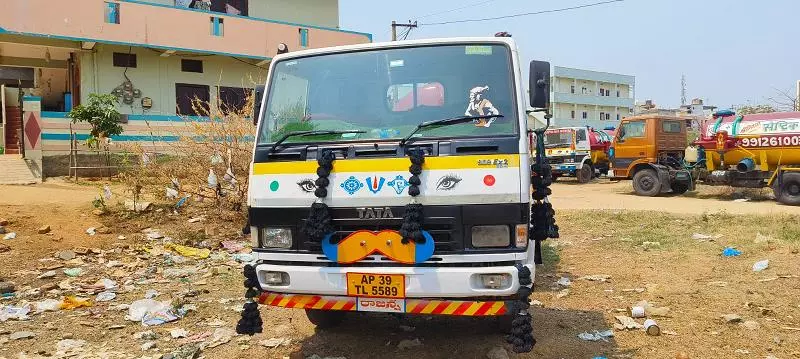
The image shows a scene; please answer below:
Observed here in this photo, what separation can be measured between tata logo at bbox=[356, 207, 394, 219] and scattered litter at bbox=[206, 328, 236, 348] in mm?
1831

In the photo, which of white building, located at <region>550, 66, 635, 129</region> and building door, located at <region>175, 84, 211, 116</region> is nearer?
building door, located at <region>175, 84, 211, 116</region>

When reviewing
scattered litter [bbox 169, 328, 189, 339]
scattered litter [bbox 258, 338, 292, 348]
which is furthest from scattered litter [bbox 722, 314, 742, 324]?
scattered litter [bbox 169, 328, 189, 339]

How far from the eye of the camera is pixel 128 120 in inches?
674

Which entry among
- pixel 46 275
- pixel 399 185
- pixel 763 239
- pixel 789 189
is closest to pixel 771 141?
pixel 789 189

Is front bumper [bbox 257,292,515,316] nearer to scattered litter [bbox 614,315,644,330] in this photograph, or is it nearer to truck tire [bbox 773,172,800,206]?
scattered litter [bbox 614,315,644,330]

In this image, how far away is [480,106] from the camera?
3871 mm

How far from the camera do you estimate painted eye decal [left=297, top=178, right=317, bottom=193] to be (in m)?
3.75

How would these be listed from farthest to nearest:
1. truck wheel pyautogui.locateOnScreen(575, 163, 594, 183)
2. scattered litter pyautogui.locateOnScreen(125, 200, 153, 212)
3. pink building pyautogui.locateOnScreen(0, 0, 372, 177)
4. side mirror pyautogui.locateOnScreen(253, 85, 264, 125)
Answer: truck wheel pyautogui.locateOnScreen(575, 163, 594, 183) < pink building pyautogui.locateOnScreen(0, 0, 372, 177) < scattered litter pyautogui.locateOnScreen(125, 200, 153, 212) < side mirror pyautogui.locateOnScreen(253, 85, 264, 125)

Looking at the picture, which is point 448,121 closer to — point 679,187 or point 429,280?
point 429,280

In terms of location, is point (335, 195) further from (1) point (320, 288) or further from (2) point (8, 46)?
(2) point (8, 46)

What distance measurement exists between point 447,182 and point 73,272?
5412mm

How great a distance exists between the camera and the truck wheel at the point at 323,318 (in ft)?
15.9

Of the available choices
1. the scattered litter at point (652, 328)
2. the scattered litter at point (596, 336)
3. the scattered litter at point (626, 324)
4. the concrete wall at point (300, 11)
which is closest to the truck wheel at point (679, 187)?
the scattered litter at point (626, 324)

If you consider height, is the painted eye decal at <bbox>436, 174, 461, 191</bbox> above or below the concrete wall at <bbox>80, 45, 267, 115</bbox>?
below
